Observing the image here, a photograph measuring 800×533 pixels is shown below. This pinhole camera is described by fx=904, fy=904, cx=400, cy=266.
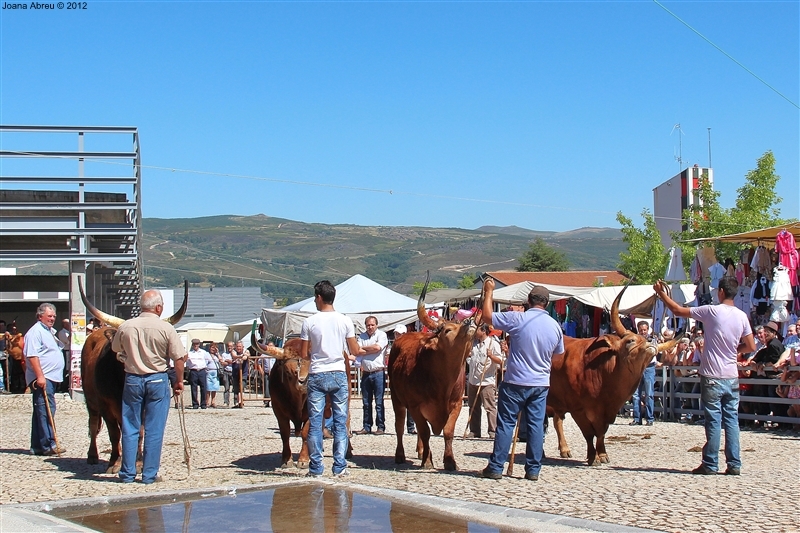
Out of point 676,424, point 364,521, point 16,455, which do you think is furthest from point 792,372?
point 16,455

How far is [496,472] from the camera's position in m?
9.39

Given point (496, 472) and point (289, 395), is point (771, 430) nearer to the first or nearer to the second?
point (496, 472)

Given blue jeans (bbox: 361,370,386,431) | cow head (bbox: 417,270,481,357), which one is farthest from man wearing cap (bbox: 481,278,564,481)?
blue jeans (bbox: 361,370,386,431)

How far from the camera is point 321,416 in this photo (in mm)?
9539

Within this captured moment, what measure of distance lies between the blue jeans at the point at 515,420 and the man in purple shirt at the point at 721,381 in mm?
1877

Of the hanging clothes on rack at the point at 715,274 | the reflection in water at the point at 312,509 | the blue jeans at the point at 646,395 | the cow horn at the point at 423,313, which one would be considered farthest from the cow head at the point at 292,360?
the hanging clothes on rack at the point at 715,274

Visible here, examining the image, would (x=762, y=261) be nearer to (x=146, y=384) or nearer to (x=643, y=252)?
(x=146, y=384)

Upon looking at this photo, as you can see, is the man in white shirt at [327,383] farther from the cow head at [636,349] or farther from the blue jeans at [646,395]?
the blue jeans at [646,395]

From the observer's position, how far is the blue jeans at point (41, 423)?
40.3ft

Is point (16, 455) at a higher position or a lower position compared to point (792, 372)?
lower

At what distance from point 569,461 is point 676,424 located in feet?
21.0

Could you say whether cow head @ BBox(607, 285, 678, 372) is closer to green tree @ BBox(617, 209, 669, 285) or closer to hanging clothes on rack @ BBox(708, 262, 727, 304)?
hanging clothes on rack @ BBox(708, 262, 727, 304)

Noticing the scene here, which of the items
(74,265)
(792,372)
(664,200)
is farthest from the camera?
(664,200)

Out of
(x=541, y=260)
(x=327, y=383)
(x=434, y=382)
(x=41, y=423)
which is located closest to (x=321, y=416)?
(x=327, y=383)
